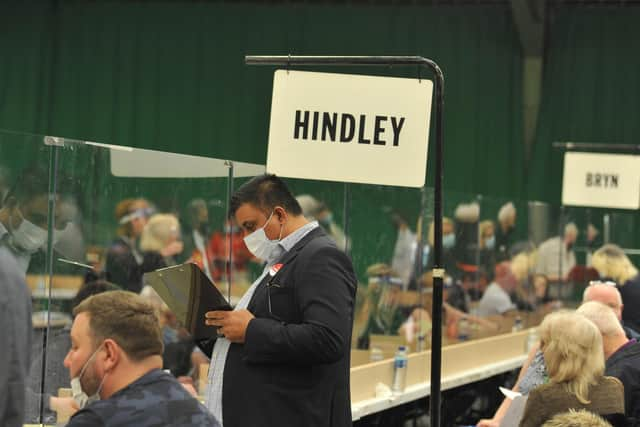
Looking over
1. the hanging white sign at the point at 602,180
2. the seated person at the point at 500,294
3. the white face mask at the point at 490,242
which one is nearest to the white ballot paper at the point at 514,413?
the seated person at the point at 500,294

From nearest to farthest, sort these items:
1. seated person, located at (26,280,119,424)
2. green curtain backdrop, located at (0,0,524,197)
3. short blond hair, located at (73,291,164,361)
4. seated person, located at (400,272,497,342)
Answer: short blond hair, located at (73,291,164,361)
seated person, located at (26,280,119,424)
seated person, located at (400,272,497,342)
green curtain backdrop, located at (0,0,524,197)

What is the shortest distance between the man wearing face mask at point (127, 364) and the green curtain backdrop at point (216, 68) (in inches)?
474

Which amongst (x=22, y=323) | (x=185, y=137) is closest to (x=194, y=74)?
(x=185, y=137)

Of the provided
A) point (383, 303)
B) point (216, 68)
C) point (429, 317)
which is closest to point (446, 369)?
point (429, 317)

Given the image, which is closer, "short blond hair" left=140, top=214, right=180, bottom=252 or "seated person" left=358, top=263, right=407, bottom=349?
"short blond hair" left=140, top=214, right=180, bottom=252

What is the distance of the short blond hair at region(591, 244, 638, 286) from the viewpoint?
25.6 ft

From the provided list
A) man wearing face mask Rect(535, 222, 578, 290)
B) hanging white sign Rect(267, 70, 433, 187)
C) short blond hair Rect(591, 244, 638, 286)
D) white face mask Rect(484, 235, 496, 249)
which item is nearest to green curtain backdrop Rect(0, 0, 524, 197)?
man wearing face mask Rect(535, 222, 578, 290)

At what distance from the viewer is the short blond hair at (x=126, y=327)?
6.66 feet

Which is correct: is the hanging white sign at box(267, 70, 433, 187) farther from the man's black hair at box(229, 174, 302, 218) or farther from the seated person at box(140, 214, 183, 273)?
the seated person at box(140, 214, 183, 273)

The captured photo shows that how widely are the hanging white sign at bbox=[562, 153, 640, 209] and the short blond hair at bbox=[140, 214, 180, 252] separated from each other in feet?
14.7

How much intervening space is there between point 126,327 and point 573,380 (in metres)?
1.88

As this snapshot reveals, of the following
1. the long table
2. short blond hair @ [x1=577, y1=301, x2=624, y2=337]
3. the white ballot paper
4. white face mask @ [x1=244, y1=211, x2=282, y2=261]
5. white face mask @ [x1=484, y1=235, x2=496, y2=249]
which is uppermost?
white face mask @ [x1=244, y1=211, x2=282, y2=261]

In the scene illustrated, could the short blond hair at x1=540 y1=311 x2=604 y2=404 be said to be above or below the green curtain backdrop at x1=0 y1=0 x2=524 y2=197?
below

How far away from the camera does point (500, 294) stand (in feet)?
25.9
